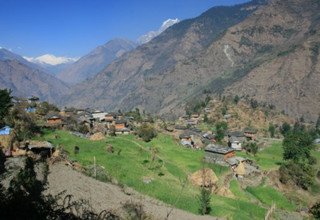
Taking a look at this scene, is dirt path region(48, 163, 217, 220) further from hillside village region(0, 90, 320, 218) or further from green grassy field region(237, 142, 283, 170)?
green grassy field region(237, 142, 283, 170)

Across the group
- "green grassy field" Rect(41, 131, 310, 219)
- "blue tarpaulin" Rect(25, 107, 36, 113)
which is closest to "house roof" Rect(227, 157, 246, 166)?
"green grassy field" Rect(41, 131, 310, 219)

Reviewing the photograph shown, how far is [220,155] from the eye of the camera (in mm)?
83688

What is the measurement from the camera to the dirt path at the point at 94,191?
128 feet

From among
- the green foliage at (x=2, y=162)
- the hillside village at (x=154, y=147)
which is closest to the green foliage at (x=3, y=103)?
the hillside village at (x=154, y=147)

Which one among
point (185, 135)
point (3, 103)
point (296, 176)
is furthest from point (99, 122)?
point (296, 176)

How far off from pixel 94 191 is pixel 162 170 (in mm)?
24143

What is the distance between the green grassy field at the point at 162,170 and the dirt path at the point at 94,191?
19.5 ft

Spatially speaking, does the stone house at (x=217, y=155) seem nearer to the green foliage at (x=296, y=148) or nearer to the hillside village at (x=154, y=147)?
the hillside village at (x=154, y=147)

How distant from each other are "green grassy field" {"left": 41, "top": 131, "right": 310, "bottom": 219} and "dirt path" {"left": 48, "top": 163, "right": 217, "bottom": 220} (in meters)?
5.93

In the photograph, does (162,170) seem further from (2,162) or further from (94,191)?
(2,162)

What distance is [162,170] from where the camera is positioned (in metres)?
65.4

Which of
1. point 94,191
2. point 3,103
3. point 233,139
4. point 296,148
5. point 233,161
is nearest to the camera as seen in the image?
point 94,191

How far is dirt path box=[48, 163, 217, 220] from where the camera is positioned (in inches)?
Answer: 1539

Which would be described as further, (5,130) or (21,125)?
(21,125)
